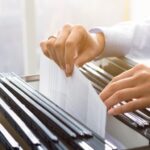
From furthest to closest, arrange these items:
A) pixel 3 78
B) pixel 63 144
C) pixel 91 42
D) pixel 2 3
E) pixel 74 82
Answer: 1. pixel 2 3
2. pixel 91 42
3. pixel 3 78
4. pixel 74 82
5. pixel 63 144

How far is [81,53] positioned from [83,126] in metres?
0.32

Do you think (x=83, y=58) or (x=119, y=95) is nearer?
(x=119, y=95)

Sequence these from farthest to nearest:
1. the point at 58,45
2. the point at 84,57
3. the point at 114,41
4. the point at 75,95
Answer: the point at 114,41, the point at 84,57, the point at 58,45, the point at 75,95

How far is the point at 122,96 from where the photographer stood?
562 millimetres

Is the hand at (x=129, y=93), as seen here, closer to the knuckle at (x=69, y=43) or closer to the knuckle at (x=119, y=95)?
the knuckle at (x=119, y=95)

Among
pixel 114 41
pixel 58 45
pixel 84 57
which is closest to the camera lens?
pixel 58 45

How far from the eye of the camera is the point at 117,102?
56cm

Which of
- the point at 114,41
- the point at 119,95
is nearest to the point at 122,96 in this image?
the point at 119,95

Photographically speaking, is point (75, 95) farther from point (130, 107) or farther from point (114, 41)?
point (114, 41)

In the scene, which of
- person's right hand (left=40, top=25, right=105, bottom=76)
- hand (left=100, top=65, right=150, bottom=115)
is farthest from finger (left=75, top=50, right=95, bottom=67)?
hand (left=100, top=65, right=150, bottom=115)

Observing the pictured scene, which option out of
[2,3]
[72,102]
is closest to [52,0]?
[2,3]

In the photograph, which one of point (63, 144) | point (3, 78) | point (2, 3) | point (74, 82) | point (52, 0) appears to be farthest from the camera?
point (52, 0)

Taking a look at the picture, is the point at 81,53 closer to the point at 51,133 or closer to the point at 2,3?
the point at 51,133

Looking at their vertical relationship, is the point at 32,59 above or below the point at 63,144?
below
